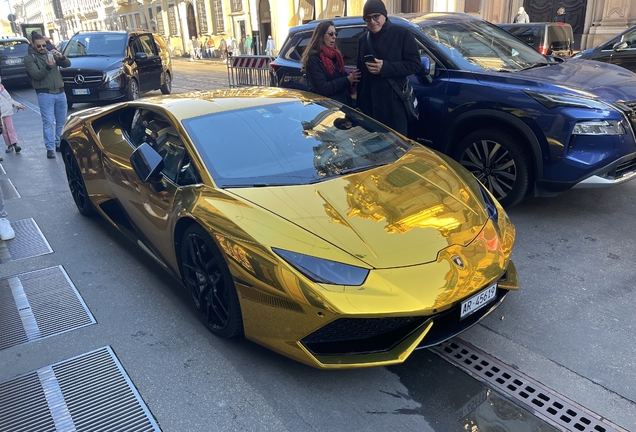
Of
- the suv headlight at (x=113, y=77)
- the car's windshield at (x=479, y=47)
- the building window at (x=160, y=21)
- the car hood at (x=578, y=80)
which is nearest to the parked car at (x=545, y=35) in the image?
the car's windshield at (x=479, y=47)

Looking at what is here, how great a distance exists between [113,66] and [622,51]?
11174mm

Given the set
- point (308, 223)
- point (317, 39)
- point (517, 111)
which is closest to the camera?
point (308, 223)

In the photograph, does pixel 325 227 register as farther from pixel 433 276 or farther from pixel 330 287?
pixel 433 276

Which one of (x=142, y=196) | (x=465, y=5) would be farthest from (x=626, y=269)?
(x=465, y=5)

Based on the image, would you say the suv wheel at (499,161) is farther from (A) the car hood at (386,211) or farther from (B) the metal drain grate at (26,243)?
(B) the metal drain grate at (26,243)

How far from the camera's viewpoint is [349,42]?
613 cm

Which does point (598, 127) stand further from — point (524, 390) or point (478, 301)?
point (524, 390)

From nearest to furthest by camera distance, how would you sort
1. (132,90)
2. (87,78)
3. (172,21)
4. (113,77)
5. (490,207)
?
(490,207), (87,78), (113,77), (132,90), (172,21)

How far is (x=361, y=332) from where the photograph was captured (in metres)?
2.45

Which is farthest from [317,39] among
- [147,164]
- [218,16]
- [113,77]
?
[218,16]

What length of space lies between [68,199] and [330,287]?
180 inches

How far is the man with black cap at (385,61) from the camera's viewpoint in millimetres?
4855

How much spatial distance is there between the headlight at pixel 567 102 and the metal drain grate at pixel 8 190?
5.80 meters

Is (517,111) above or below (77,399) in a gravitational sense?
above
